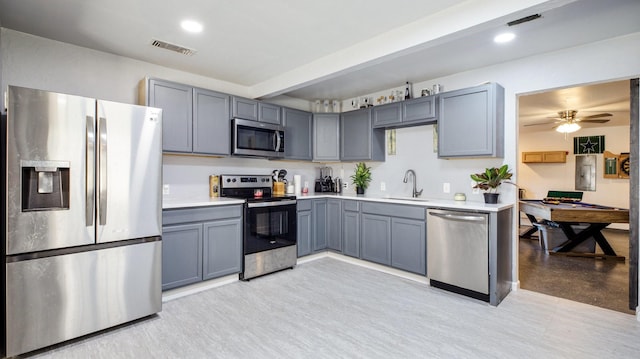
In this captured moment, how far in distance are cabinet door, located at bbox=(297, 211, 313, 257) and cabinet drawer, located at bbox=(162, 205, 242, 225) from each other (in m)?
0.93

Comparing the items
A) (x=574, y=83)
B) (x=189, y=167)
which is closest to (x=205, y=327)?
(x=189, y=167)

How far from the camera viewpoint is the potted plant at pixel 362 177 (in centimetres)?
465

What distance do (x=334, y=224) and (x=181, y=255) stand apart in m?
2.04

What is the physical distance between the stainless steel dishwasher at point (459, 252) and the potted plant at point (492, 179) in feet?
1.42

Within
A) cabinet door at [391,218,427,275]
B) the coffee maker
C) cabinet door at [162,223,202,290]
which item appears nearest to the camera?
cabinet door at [162,223,202,290]

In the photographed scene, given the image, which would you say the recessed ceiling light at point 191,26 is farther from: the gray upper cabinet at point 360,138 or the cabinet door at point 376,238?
the cabinet door at point 376,238

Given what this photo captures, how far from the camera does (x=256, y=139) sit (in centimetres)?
390

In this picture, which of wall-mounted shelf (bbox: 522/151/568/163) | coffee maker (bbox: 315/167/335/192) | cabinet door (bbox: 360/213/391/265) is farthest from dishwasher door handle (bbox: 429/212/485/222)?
wall-mounted shelf (bbox: 522/151/568/163)

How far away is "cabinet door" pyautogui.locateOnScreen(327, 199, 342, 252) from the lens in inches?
168

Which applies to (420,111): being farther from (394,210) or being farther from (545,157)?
(545,157)

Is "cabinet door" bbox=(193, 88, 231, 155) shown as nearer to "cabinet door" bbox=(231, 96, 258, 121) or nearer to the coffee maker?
"cabinet door" bbox=(231, 96, 258, 121)

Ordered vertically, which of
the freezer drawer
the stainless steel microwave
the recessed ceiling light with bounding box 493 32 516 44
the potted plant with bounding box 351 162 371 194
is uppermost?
the recessed ceiling light with bounding box 493 32 516 44

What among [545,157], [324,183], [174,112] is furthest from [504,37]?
[545,157]

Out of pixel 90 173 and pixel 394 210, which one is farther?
pixel 394 210
